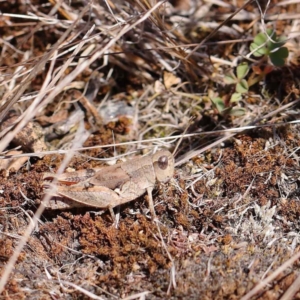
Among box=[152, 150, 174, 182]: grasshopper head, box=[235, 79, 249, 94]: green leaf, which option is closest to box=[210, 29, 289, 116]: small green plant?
box=[235, 79, 249, 94]: green leaf

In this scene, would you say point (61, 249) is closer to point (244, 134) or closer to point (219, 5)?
point (244, 134)

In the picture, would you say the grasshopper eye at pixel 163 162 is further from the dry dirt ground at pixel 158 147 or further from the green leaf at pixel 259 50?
the green leaf at pixel 259 50

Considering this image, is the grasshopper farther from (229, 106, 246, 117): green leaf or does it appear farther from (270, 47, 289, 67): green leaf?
(270, 47, 289, 67): green leaf

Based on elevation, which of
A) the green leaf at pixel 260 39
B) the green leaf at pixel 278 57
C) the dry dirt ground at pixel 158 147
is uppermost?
the green leaf at pixel 260 39

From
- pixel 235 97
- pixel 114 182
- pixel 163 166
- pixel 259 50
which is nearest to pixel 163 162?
pixel 163 166

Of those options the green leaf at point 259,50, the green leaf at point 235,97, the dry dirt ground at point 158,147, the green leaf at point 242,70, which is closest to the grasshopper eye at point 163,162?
the dry dirt ground at point 158,147

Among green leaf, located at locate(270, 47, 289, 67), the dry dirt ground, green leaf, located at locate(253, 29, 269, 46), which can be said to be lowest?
the dry dirt ground

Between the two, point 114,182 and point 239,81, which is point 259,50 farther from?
point 114,182

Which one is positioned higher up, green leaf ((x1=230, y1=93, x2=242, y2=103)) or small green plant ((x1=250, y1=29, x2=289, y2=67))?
small green plant ((x1=250, y1=29, x2=289, y2=67))
